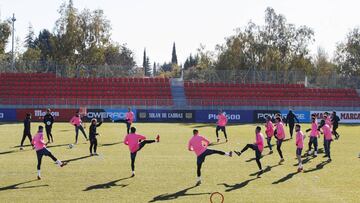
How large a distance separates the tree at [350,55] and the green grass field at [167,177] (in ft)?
185

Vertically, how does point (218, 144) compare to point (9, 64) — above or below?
below

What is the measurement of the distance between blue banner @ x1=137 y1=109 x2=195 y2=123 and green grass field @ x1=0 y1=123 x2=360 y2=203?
22258 mm

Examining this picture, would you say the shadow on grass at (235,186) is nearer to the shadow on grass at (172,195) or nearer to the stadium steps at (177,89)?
the shadow on grass at (172,195)

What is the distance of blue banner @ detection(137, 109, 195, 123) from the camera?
50.8 metres

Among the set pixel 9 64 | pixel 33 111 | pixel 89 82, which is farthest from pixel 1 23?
pixel 33 111

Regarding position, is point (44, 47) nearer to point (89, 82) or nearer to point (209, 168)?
point (89, 82)

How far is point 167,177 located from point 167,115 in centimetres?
3246

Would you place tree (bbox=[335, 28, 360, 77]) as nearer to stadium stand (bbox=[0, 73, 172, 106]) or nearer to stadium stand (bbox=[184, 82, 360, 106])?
stadium stand (bbox=[184, 82, 360, 106])

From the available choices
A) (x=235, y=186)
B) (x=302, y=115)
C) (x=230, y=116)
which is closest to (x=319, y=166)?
(x=235, y=186)

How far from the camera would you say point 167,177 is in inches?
752

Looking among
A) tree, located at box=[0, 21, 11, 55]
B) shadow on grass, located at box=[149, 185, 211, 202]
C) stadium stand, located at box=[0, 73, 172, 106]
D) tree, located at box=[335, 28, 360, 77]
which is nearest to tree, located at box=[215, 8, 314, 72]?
tree, located at box=[335, 28, 360, 77]

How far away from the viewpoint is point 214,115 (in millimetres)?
51250

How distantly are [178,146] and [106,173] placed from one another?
31.4ft

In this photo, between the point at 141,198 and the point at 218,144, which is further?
the point at 218,144
